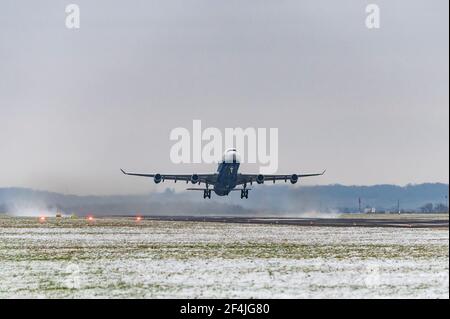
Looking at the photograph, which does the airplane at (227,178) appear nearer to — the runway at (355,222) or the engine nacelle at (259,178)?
the engine nacelle at (259,178)

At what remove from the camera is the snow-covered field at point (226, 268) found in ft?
101

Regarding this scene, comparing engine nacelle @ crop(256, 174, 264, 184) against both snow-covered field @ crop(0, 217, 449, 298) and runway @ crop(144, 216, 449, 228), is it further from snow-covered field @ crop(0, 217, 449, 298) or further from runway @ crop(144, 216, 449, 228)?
snow-covered field @ crop(0, 217, 449, 298)

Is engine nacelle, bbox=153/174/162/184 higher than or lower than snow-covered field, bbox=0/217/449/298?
higher

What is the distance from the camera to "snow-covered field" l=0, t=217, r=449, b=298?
3092cm

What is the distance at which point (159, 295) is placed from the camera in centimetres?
2980

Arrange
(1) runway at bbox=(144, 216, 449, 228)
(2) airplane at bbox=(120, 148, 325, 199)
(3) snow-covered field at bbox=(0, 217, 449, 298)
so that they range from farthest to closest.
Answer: (2) airplane at bbox=(120, 148, 325, 199), (1) runway at bbox=(144, 216, 449, 228), (3) snow-covered field at bbox=(0, 217, 449, 298)

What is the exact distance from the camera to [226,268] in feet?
128

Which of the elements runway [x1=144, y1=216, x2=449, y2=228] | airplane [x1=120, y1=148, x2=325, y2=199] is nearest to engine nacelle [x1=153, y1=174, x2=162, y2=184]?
airplane [x1=120, y1=148, x2=325, y2=199]

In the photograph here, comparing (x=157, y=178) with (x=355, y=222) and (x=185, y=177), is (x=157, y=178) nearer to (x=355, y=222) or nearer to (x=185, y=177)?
(x=185, y=177)

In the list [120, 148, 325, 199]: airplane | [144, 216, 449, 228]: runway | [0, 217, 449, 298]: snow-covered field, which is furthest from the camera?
[120, 148, 325, 199]: airplane

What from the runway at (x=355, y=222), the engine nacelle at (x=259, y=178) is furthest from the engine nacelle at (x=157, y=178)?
the engine nacelle at (x=259, y=178)

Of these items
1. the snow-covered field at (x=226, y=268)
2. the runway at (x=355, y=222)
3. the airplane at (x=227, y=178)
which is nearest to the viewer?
the snow-covered field at (x=226, y=268)

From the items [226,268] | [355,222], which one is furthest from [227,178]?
[226,268]

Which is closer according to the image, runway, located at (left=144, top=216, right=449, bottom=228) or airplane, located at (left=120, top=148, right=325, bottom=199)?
runway, located at (left=144, top=216, right=449, bottom=228)
